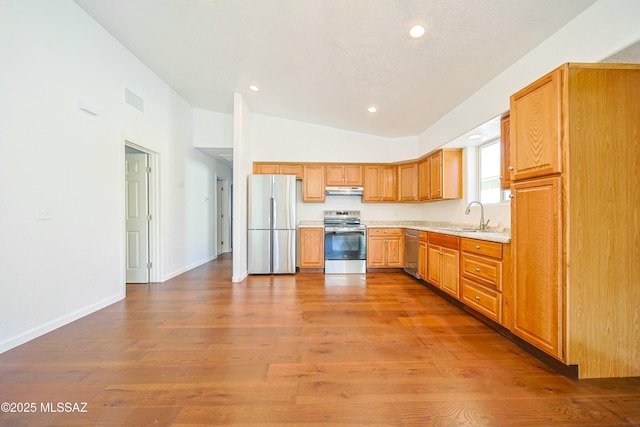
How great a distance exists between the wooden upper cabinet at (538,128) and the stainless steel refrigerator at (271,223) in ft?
10.6

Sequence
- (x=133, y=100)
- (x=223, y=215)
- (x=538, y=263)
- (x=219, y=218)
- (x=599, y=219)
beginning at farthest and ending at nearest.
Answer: (x=223, y=215)
(x=219, y=218)
(x=133, y=100)
(x=538, y=263)
(x=599, y=219)

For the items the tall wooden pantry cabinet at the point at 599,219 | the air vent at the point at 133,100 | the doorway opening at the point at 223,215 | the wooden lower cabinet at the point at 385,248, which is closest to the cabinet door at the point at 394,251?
the wooden lower cabinet at the point at 385,248

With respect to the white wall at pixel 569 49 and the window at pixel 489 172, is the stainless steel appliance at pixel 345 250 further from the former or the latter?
the white wall at pixel 569 49

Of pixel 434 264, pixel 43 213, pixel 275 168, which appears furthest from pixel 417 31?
pixel 43 213

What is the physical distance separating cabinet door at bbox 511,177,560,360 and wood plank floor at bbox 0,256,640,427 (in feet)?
0.78

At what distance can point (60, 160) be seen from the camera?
2406 mm

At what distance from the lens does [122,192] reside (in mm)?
3199

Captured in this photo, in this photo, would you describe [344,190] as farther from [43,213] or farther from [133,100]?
[43,213]

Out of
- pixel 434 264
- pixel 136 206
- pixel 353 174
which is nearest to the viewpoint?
pixel 434 264

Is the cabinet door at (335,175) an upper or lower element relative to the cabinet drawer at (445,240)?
upper

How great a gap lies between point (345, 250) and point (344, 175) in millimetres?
1522

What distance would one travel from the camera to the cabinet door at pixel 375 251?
188 inches

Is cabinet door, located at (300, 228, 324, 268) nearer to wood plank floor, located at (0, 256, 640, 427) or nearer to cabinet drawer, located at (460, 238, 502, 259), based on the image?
wood plank floor, located at (0, 256, 640, 427)

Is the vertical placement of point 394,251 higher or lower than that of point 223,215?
lower
